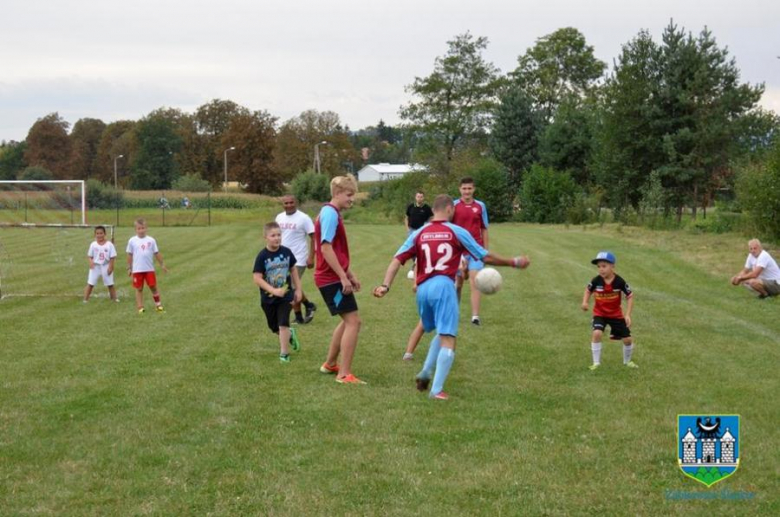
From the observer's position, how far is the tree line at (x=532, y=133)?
43.3 metres

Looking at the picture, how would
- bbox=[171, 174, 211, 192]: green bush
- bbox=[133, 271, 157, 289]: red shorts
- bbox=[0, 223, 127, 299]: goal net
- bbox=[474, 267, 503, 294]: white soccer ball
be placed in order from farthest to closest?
bbox=[171, 174, 211, 192]: green bush, bbox=[0, 223, 127, 299]: goal net, bbox=[133, 271, 157, 289]: red shorts, bbox=[474, 267, 503, 294]: white soccer ball

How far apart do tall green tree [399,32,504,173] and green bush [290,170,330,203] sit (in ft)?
46.5

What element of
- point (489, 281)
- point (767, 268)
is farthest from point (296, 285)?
point (767, 268)

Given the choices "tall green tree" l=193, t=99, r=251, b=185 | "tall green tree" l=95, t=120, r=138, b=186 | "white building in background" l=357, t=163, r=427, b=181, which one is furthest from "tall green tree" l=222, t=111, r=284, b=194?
"white building in background" l=357, t=163, r=427, b=181

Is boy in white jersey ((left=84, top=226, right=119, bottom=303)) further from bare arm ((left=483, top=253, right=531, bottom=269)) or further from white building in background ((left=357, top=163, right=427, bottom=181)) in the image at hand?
white building in background ((left=357, top=163, right=427, bottom=181))

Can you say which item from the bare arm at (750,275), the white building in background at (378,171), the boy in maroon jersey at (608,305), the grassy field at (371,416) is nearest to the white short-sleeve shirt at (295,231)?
the grassy field at (371,416)

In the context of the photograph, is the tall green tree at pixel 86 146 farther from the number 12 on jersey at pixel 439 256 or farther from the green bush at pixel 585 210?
the number 12 on jersey at pixel 439 256

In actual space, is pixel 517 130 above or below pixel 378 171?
above

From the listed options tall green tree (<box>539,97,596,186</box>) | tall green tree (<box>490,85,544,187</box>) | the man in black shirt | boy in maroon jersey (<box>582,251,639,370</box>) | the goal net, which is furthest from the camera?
tall green tree (<box>490,85,544,187</box>)

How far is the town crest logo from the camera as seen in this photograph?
569 cm

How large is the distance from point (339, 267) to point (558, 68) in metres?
72.8

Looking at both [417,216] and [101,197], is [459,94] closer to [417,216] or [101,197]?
[101,197]

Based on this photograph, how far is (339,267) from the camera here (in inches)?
337

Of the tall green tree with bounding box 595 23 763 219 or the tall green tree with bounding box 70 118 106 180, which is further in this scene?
the tall green tree with bounding box 70 118 106 180
